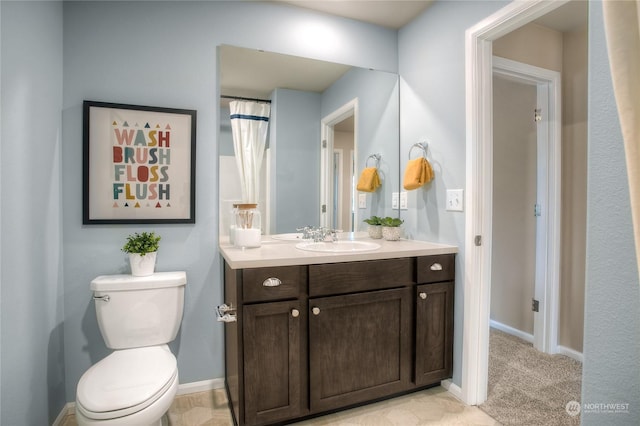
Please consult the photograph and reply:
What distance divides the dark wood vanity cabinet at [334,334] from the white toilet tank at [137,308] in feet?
1.03

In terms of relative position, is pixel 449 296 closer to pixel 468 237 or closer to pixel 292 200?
pixel 468 237

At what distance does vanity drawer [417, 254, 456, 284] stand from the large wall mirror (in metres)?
0.61

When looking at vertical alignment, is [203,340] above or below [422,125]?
below

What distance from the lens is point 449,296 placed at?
204 cm

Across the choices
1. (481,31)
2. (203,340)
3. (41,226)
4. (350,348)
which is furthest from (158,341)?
(481,31)

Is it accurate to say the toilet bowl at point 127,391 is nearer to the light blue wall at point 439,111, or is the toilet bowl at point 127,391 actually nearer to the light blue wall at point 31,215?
the light blue wall at point 31,215

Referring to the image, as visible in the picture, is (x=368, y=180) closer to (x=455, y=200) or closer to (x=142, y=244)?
(x=455, y=200)

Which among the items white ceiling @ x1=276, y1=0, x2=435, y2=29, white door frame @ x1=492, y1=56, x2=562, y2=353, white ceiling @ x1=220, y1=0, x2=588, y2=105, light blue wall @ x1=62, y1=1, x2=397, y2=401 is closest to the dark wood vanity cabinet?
light blue wall @ x1=62, y1=1, x2=397, y2=401

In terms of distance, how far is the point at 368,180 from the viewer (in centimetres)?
248

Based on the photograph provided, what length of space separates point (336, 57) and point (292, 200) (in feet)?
3.44

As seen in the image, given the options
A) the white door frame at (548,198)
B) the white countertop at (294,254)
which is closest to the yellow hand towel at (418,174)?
the white countertop at (294,254)

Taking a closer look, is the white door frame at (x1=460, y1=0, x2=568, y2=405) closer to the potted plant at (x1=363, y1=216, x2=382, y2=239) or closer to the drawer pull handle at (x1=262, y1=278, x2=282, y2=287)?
the potted plant at (x1=363, y1=216, x2=382, y2=239)

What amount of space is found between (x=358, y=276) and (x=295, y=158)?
37.3 inches

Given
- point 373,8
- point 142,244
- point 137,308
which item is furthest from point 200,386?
point 373,8
